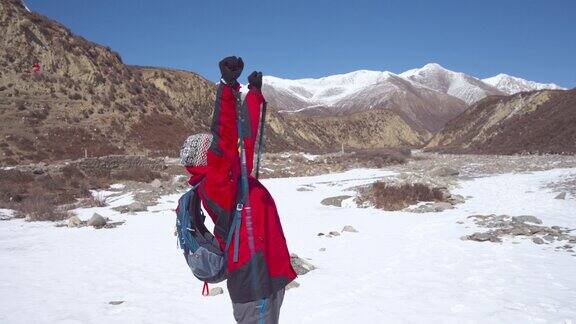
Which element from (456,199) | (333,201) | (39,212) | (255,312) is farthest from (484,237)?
(39,212)

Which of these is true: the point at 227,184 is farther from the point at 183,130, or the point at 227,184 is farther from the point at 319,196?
the point at 183,130

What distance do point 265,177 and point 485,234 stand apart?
20743 mm

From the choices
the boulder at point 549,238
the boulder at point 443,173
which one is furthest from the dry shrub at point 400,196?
the boulder at point 443,173

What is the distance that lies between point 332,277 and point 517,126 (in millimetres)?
54121

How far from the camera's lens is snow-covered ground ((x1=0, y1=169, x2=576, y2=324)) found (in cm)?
573

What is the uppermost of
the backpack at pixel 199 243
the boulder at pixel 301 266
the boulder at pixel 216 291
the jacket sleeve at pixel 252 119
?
the jacket sleeve at pixel 252 119

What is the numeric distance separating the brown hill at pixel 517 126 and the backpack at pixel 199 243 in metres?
41.8

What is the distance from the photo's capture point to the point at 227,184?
2.65 meters

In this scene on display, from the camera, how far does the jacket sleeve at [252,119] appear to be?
2748 millimetres

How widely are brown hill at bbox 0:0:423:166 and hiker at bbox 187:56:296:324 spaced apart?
28.1 m

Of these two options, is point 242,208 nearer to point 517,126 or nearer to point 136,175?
point 136,175

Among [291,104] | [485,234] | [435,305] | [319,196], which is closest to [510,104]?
[319,196]

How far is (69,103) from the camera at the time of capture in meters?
36.4

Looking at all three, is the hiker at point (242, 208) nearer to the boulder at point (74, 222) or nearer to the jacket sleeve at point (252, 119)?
the jacket sleeve at point (252, 119)
